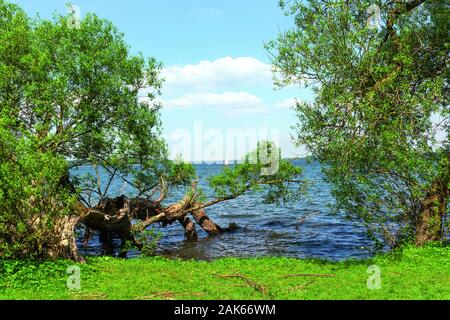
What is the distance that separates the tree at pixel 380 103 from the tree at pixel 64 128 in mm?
9130

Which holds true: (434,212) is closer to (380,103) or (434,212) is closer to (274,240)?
(380,103)

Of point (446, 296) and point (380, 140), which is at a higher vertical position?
point (380, 140)

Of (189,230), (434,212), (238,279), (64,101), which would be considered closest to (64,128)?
(64,101)

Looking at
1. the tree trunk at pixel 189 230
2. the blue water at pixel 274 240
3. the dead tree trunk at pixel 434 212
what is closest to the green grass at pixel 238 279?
the dead tree trunk at pixel 434 212

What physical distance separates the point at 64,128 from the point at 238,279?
13.0 metres

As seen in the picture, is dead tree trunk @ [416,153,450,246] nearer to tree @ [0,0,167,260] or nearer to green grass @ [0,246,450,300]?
green grass @ [0,246,450,300]

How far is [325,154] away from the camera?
22.2m

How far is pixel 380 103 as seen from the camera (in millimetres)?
20188

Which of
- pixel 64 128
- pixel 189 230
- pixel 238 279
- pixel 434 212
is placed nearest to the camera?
pixel 238 279

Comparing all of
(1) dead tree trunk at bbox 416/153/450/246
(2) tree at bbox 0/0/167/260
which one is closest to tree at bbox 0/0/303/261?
(2) tree at bbox 0/0/167/260
